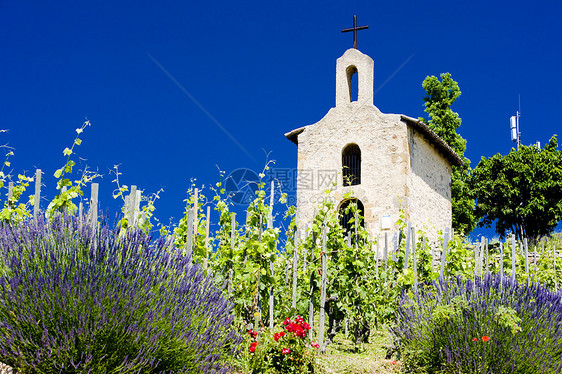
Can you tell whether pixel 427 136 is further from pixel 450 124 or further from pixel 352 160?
pixel 450 124

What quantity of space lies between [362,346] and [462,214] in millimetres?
13834

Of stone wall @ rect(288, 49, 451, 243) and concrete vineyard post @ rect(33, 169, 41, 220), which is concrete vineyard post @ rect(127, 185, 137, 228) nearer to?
concrete vineyard post @ rect(33, 169, 41, 220)

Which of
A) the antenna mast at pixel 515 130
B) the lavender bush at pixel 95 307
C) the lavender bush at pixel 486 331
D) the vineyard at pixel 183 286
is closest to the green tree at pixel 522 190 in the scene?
the antenna mast at pixel 515 130

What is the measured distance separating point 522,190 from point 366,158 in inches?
438

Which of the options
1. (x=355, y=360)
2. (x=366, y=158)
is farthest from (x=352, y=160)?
(x=355, y=360)

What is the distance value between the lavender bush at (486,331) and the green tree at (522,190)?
17438 mm

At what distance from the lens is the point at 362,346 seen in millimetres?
6332

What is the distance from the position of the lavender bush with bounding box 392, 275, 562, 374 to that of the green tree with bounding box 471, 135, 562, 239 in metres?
17.4

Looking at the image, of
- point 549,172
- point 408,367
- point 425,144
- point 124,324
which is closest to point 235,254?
point 408,367

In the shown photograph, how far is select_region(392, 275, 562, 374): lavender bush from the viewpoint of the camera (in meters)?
3.51

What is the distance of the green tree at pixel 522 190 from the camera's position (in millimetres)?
19797

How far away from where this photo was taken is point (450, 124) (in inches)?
721

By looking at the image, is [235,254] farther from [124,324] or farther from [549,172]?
[549,172]

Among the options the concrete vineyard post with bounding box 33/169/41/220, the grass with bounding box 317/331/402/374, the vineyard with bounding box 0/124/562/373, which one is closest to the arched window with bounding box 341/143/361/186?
the vineyard with bounding box 0/124/562/373
